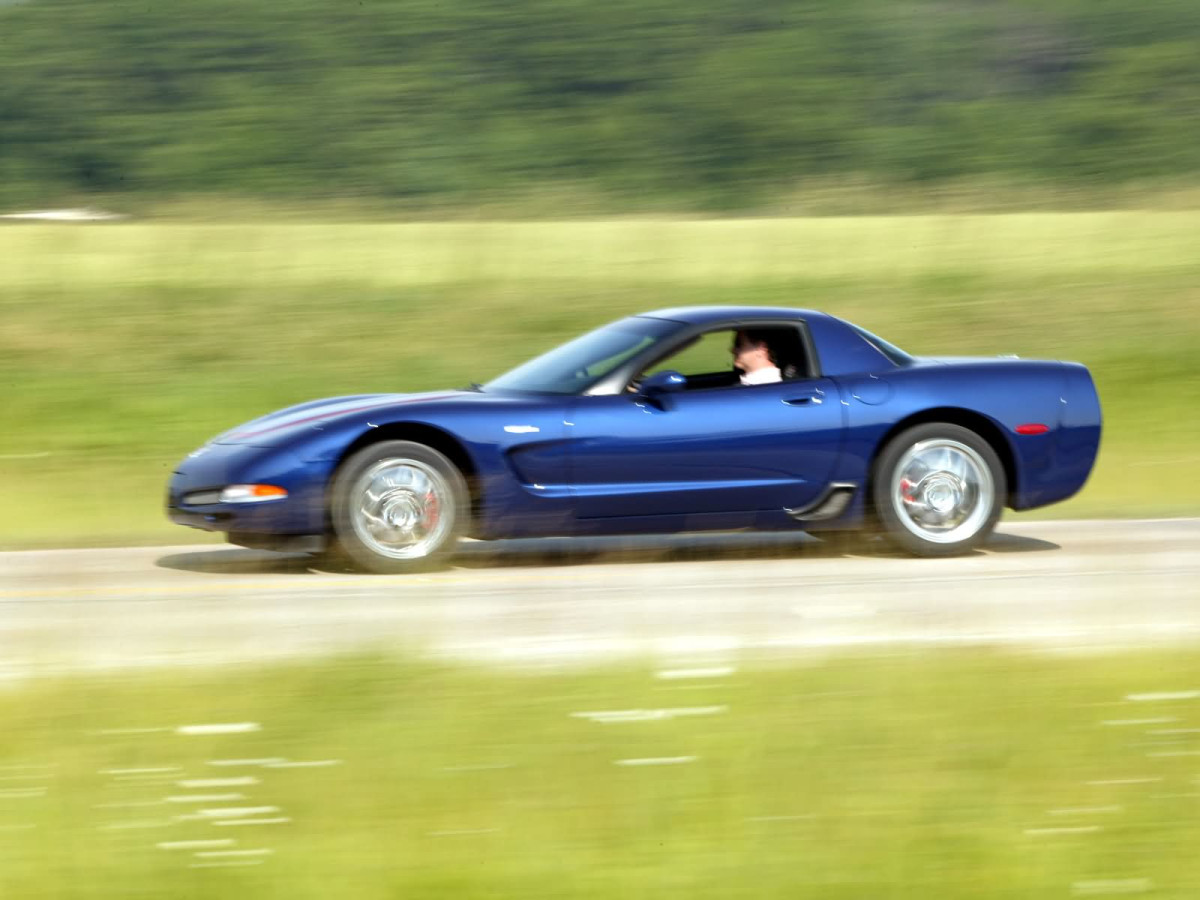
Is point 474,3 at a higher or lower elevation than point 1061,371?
higher

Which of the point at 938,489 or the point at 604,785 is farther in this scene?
the point at 938,489

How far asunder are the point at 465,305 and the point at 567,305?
3.63 ft

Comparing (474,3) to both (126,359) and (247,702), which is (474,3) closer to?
(126,359)

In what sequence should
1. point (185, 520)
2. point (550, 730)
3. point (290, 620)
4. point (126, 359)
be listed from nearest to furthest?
1. point (550, 730)
2. point (290, 620)
3. point (185, 520)
4. point (126, 359)

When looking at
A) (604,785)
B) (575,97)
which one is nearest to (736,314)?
(604,785)

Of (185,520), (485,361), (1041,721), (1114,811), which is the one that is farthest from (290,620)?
(485,361)

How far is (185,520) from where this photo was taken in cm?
830

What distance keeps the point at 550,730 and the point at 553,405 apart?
3.95m

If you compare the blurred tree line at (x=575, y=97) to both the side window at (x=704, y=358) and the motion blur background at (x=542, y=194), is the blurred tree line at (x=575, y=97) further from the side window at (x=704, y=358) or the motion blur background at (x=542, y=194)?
the side window at (x=704, y=358)

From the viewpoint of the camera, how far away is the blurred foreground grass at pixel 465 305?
1495 centimetres

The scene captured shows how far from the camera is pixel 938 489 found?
343 inches

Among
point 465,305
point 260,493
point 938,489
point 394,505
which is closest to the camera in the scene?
point 260,493

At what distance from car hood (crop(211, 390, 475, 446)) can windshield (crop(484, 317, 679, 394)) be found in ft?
1.11

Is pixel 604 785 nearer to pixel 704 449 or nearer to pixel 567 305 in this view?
pixel 704 449
